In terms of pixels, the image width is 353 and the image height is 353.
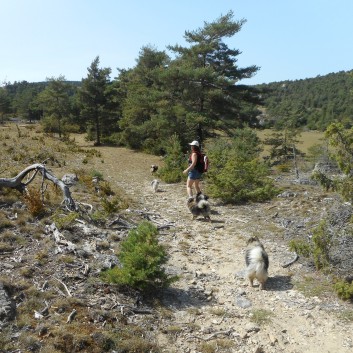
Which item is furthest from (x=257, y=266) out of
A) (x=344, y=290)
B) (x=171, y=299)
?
(x=171, y=299)

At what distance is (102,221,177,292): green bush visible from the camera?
6.03 meters

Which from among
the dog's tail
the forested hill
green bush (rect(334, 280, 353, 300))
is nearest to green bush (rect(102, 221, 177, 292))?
green bush (rect(334, 280, 353, 300))

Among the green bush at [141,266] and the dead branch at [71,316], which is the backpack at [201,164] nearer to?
the green bush at [141,266]

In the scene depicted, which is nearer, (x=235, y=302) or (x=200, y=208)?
(x=235, y=302)

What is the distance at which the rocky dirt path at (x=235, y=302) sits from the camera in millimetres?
5324

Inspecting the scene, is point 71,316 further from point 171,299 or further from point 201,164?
point 201,164

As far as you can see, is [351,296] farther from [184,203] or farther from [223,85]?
[223,85]

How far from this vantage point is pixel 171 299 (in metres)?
6.39

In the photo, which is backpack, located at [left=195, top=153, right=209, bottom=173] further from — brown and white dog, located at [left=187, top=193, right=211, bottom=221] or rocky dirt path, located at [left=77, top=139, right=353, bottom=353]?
rocky dirt path, located at [left=77, top=139, right=353, bottom=353]

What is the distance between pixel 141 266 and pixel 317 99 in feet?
312

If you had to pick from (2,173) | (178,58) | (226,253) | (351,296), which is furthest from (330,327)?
(178,58)

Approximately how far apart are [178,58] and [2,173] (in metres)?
15.4

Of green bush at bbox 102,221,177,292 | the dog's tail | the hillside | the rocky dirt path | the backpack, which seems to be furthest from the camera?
the backpack

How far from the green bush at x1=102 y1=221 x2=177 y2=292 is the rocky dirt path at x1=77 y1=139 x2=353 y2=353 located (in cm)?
42
